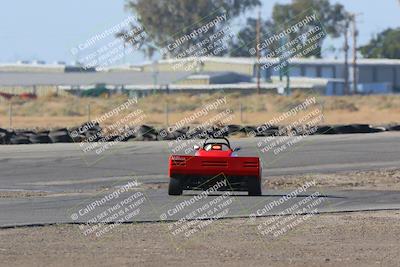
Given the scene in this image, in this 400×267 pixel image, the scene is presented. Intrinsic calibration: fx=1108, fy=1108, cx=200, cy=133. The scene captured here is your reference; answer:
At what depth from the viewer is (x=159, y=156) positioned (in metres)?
29.7

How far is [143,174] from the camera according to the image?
25.1 meters

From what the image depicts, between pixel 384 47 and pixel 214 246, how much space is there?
426ft

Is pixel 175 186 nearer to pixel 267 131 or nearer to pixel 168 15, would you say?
pixel 267 131

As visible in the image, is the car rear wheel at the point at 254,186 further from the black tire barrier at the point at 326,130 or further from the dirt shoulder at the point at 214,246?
the black tire barrier at the point at 326,130

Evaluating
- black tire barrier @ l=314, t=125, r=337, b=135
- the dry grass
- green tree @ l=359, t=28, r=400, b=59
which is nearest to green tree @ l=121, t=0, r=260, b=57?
green tree @ l=359, t=28, r=400, b=59

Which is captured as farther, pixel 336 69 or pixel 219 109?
pixel 336 69

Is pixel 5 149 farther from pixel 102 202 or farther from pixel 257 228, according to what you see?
pixel 257 228

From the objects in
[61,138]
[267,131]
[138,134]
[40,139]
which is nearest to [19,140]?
[40,139]

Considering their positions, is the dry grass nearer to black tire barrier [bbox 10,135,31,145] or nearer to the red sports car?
black tire barrier [bbox 10,135,31,145]

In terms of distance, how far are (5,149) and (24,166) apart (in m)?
5.17

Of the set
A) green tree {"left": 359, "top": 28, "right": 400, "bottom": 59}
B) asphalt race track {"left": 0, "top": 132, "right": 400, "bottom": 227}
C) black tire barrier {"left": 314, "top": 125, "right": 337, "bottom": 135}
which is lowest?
green tree {"left": 359, "top": 28, "right": 400, "bottom": 59}

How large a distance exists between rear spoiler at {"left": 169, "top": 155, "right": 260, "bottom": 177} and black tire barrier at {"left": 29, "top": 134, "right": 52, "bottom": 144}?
1594 centimetres

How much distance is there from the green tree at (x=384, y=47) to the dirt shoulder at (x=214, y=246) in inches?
4929

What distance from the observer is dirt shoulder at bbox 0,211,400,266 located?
11.5 metres
